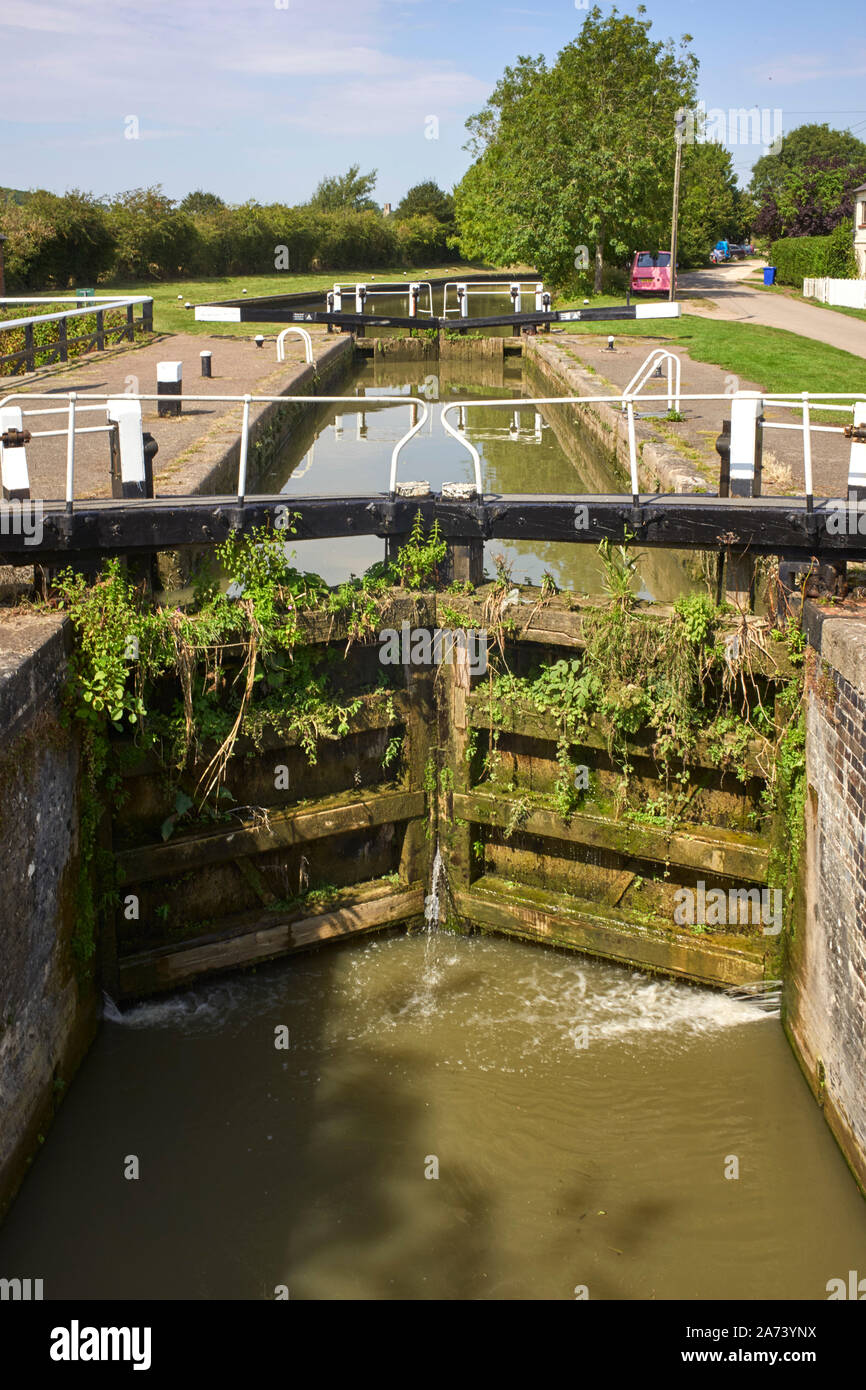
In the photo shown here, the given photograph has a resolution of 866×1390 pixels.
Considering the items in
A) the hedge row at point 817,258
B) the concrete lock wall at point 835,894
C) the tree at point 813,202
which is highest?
the tree at point 813,202

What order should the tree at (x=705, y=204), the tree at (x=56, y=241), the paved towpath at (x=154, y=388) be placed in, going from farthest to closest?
the tree at (x=705, y=204) < the tree at (x=56, y=241) < the paved towpath at (x=154, y=388)

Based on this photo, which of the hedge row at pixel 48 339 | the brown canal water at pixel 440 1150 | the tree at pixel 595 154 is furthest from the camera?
the tree at pixel 595 154

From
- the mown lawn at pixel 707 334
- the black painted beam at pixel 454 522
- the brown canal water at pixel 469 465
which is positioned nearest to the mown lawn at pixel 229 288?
the mown lawn at pixel 707 334

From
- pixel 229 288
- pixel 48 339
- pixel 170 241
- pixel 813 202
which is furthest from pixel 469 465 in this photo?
pixel 813 202

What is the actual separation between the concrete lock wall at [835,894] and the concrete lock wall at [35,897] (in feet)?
11.8

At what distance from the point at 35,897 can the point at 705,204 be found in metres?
63.8

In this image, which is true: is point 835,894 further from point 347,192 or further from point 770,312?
point 347,192

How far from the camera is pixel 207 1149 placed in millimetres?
5398

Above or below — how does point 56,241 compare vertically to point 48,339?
above

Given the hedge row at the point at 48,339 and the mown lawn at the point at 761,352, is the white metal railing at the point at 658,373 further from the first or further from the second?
the hedge row at the point at 48,339

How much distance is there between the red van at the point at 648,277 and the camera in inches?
1380

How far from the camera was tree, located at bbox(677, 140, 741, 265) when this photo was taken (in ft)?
154

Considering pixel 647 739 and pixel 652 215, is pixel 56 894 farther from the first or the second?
pixel 652 215

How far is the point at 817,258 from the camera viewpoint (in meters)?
41.9
